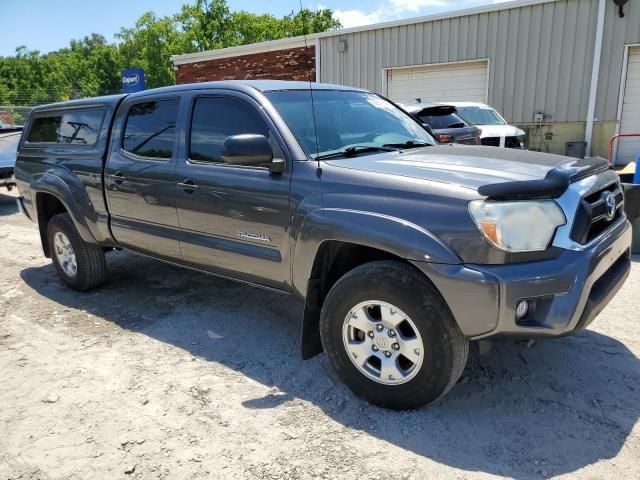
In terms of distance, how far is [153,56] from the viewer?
48406 mm

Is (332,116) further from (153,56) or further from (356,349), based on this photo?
(153,56)

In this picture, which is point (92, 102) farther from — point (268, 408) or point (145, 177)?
point (268, 408)

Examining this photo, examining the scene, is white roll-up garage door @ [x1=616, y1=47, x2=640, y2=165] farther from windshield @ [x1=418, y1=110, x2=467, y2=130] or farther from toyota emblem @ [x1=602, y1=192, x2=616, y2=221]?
toyota emblem @ [x1=602, y1=192, x2=616, y2=221]

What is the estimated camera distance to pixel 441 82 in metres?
14.6

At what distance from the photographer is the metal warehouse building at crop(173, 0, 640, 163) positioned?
12.0 m

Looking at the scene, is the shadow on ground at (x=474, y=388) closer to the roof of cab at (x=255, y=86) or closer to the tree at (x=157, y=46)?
the roof of cab at (x=255, y=86)

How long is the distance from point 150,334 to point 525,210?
9.71 feet

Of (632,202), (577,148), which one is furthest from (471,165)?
(577,148)

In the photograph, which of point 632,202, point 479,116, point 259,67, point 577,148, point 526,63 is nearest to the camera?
point 632,202

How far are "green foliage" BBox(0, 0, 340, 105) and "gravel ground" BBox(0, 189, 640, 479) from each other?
30.2 metres

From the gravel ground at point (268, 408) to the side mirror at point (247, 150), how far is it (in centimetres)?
140

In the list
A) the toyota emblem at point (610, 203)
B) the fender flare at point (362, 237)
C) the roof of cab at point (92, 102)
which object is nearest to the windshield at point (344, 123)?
the fender flare at point (362, 237)

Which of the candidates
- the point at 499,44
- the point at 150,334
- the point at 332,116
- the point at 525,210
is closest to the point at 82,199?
the point at 150,334

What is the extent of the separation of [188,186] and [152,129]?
761 millimetres
